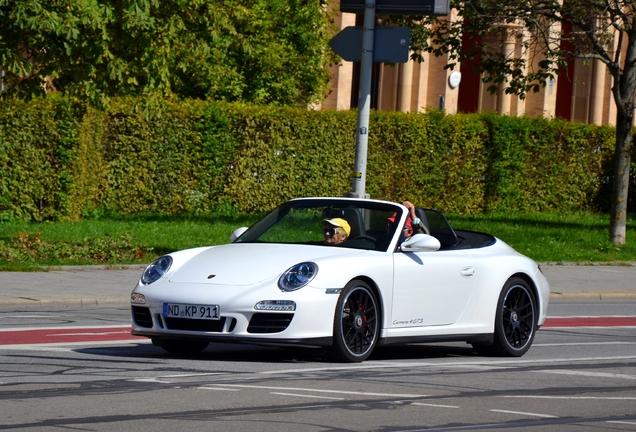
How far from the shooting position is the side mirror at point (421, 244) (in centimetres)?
1002

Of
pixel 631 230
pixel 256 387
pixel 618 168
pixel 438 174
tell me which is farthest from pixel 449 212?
pixel 256 387

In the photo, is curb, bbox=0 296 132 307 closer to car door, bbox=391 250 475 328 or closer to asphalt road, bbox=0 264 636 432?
asphalt road, bbox=0 264 636 432

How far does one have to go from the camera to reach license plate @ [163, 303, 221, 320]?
920 centimetres

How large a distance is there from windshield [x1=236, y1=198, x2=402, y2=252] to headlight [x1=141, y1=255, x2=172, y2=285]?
0.99m

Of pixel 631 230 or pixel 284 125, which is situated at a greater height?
pixel 284 125

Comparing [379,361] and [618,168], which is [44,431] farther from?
[618,168]

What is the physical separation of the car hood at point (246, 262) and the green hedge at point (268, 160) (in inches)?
457

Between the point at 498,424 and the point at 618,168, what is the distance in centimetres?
2007

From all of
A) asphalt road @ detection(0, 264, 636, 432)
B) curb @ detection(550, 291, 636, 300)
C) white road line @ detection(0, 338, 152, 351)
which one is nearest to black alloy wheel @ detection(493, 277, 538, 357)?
asphalt road @ detection(0, 264, 636, 432)

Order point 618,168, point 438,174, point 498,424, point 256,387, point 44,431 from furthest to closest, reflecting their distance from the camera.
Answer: point 438,174
point 618,168
point 256,387
point 498,424
point 44,431

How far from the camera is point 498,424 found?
702 centimetres

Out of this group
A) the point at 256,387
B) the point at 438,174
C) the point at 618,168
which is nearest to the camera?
the point at 256,387

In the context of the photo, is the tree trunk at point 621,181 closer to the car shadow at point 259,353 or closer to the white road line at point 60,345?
the car shadow at point 259,353

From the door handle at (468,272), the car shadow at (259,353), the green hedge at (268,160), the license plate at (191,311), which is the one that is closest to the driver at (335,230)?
the car shadow at (259,353)
